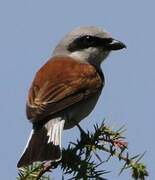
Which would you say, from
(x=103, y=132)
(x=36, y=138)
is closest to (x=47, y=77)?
(x=36, y=138)

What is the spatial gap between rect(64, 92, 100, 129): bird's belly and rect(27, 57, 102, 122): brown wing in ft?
0.21

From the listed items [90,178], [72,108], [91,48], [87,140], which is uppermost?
[91,48]

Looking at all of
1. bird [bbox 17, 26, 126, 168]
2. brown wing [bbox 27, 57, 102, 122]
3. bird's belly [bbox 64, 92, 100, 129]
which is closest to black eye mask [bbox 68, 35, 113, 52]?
bird [bbox 17, 26, 126, 168]

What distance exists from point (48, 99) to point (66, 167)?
1112mm

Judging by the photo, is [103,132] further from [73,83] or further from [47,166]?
[73,83]

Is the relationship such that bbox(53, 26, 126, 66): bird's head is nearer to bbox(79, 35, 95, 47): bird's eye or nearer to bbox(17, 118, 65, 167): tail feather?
bbox(79, 35, 95, 47): bird's eye

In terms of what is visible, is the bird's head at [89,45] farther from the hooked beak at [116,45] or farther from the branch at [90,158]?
the branch at [90,158]

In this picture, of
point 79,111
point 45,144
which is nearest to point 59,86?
point 79,111

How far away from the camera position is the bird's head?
545cm

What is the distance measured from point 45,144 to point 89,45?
5.94 ft

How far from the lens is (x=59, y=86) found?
4.67 m

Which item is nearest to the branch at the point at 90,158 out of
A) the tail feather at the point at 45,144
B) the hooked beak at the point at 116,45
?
the tail feather at the point at 45,144

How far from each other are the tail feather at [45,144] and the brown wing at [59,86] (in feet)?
0.37

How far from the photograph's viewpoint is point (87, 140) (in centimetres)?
364
